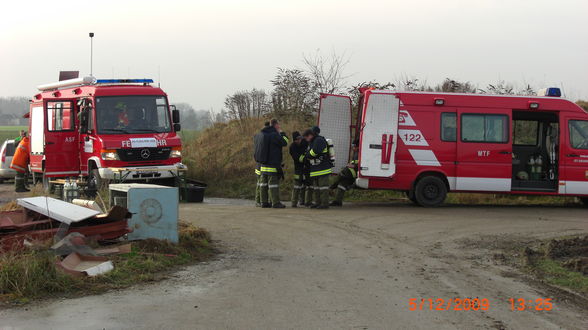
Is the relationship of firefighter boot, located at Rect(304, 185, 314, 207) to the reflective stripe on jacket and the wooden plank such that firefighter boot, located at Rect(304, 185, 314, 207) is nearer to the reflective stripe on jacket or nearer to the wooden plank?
the reflective stripe on jacket

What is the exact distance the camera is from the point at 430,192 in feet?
49.4

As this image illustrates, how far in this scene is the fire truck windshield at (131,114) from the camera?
15976mm

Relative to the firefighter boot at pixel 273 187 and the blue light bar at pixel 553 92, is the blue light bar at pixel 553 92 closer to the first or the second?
the blue light bar at pixel 553 92

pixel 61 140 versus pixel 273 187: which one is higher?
pixel 61 140

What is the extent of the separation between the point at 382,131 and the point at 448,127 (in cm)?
157

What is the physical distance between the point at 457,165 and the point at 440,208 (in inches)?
42.6

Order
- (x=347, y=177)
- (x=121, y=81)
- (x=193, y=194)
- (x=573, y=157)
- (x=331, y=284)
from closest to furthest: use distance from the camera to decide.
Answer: (x=331, y=284) → (x=573, y=157) → (x=347, y=177) → (x=121, y=81) → (x=193, y=194)

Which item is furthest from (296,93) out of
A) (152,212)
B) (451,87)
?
(152,212)

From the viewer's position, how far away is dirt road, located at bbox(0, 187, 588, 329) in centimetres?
594

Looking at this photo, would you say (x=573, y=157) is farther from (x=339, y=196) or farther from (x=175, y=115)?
(x=175, y=115)

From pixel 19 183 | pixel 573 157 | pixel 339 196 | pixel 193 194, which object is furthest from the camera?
pixel 19 183

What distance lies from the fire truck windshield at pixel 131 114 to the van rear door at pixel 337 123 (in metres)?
4.08

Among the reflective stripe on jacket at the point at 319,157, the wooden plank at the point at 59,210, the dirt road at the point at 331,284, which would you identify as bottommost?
the dirt road at the point at 331,284

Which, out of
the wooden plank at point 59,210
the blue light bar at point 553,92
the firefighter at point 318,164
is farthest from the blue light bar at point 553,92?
the wooden plank at point 59,210
